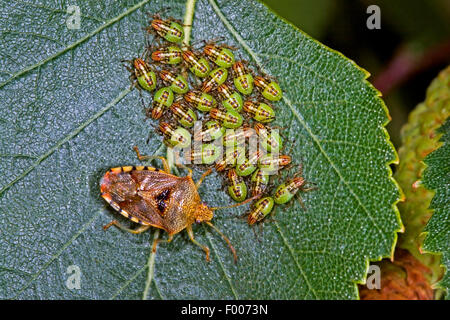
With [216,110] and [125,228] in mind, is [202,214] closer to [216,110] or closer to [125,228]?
[125,228]

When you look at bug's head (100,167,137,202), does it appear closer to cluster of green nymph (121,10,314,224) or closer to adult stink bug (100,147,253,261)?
adult stink bug (100,147,253,261)

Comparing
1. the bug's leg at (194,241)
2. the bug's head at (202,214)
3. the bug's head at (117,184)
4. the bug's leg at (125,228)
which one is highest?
the bug's head at (202,214)

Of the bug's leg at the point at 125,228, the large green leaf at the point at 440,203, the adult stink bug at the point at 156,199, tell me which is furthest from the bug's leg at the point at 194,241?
the large green leaf at the point at 440,203

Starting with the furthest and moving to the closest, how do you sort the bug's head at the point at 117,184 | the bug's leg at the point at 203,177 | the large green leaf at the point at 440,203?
the bug's leg at the point at 203,177 < the bug's head at the point at 117,184 < the large green leaf at the point at 440,203

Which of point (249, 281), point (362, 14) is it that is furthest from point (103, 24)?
point (362, 14)

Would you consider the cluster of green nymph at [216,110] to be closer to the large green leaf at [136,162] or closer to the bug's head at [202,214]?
the large green leaf at [136,162]

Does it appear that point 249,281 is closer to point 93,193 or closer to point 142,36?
point 93,193
